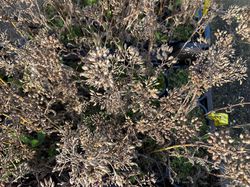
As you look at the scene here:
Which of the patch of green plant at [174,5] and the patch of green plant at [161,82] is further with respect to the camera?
the patch of green plant at [174,5]

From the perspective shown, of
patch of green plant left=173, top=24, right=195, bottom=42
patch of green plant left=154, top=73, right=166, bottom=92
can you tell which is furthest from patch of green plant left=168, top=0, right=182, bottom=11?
patch of green plant left=154, top=73, right=166, bottom=92

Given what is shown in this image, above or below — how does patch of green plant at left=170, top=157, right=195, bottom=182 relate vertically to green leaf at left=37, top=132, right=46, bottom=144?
below

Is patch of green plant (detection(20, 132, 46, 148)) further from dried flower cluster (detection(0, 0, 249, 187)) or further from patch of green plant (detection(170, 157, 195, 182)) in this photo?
patch of green plant (detection(170, 157, 195, 182))

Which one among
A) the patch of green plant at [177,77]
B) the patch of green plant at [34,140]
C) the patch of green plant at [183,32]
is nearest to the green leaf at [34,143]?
the patch of green plant at [34,140]

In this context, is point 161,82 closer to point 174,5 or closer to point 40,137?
point 174,5

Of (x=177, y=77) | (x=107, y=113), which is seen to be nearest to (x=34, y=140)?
(x=107, y=113)

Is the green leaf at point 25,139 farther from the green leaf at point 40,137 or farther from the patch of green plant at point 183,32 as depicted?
the patch of green plant at point 183,32
